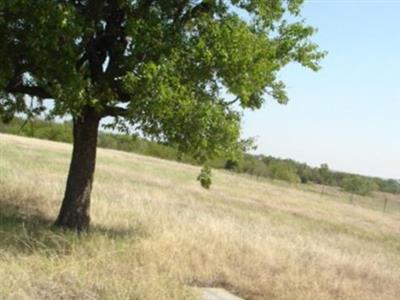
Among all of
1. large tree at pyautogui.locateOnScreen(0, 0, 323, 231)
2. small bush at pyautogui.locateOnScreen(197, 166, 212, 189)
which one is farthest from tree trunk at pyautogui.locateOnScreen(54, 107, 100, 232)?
small bush at pyautogui.locateOnScreen(197, 166, 212, 189)

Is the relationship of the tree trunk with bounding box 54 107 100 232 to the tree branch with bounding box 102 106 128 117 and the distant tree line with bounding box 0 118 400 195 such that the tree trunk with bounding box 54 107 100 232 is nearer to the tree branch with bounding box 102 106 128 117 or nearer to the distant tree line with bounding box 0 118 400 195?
the tree branch with bounding box 102 106 128 117

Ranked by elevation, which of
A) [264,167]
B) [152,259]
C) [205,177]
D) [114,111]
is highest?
[264,167]

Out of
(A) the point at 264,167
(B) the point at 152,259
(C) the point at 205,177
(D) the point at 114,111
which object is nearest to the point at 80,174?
(D) the point at 114,111

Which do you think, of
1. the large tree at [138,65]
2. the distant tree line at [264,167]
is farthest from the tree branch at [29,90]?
the distant tree line at [264,167]

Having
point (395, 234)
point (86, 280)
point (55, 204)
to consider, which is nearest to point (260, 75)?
point (86, 280)

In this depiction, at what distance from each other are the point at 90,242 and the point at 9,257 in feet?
7.76

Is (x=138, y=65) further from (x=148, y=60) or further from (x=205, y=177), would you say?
(x=205, y=177)

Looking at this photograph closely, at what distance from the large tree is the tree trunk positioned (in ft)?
0.07

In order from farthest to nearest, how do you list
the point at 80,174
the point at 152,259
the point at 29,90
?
the point at 80,174 → the point at 29,90 → the point at 152,259

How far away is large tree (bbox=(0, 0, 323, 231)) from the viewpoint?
11539mm

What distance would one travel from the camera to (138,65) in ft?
40.1

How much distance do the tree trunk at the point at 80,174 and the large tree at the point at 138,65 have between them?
2 cm

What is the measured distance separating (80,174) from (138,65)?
292cm

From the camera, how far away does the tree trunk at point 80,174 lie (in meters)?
13.8
